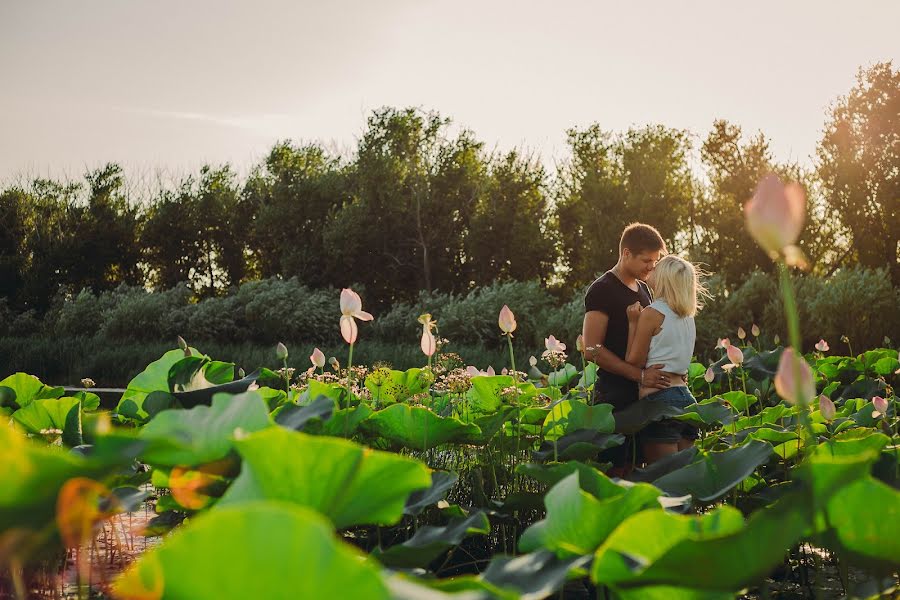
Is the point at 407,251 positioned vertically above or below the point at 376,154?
below

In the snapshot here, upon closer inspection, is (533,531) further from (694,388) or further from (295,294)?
(295,294)

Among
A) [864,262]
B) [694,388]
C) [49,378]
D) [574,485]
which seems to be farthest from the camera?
[864,262]

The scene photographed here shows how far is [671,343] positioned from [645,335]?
12 centimetres

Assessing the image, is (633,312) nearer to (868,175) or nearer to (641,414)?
(641,414)

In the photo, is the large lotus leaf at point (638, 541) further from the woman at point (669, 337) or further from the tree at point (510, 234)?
the tree at point (510, 234)

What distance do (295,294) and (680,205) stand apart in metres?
8.40

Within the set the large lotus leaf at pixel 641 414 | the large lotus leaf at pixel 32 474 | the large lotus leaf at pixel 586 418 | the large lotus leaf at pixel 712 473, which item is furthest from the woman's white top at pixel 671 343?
the large lotus leaf at pixel 32 474

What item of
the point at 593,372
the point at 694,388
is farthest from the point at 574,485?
the point at 694,388

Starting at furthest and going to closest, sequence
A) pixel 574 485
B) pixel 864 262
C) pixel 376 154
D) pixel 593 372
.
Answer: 1. pixel 376 154
2. pixel 864 262
3. pixel 593 372
4. pixel 574 485

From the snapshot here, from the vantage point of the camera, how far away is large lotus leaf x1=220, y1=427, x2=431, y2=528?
96 centimetres

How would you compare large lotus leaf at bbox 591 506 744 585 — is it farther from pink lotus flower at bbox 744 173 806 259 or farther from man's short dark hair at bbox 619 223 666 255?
man's short dark hair at bbox 619 223 666 255

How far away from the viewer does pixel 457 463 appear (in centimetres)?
365

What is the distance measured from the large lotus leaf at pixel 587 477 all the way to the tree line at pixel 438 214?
405 inches

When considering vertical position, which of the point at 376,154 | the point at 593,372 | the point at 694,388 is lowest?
the point at 694,388
